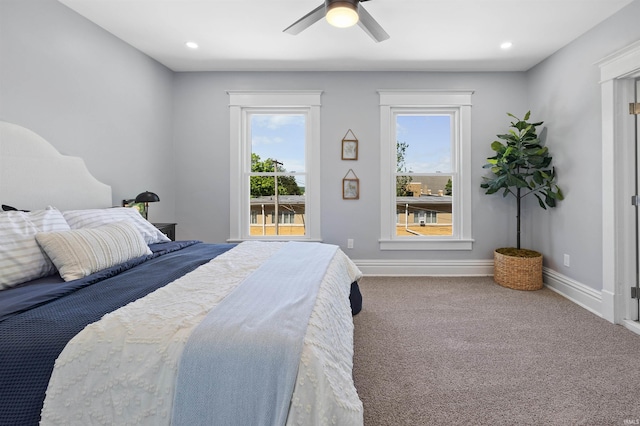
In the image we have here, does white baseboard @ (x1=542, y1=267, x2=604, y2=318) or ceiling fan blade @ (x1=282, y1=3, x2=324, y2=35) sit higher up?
ceiling fan blade @ (x1=282, y1=3, x2=324, y2=35)

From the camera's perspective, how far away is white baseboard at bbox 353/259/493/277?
3.84 metres

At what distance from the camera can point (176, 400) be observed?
0.91 metres

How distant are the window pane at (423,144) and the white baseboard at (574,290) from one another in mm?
1675

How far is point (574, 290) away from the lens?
3.00 meters

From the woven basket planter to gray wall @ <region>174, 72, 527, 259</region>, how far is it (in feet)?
1.56

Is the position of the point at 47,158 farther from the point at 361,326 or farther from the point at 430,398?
the point at 430,398

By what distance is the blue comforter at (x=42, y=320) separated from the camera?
0.93 m

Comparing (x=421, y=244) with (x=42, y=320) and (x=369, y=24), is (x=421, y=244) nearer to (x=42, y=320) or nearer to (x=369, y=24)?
(x=369, y=24)

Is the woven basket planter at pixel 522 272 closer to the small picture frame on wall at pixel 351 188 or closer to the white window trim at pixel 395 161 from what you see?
the white window trim at pixel 395 161

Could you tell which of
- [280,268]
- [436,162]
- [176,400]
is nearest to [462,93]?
[436,162]

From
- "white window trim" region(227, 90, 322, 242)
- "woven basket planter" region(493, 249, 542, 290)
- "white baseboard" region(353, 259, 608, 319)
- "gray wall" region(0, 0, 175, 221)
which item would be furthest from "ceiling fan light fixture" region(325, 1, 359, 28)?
"woven basket planter" region(493, 249, 542, 290)

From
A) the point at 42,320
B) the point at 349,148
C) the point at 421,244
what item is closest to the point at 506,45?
the point at 349,148

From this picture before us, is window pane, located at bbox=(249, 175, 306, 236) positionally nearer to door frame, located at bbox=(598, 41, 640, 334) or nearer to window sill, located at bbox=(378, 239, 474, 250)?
window sill, located at bbox=(378, 239, 474, 250)

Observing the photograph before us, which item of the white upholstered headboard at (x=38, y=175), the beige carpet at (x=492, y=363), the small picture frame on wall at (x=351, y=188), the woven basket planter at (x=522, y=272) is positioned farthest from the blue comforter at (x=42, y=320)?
the woven basket planter at (x=522, y=272)
